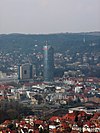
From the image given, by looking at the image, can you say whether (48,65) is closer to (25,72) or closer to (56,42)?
(25,72)

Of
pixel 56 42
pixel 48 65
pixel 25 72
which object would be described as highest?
pixel 56 42

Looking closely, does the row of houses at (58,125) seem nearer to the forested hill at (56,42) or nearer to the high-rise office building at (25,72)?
the high-rise office building at (25,72)

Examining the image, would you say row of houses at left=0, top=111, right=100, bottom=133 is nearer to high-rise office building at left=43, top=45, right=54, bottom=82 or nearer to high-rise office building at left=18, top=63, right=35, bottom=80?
high-rise office building at left=43, top=45, right=54, bottom=82

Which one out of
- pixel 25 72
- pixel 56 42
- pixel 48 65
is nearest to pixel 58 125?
pixel 25 72

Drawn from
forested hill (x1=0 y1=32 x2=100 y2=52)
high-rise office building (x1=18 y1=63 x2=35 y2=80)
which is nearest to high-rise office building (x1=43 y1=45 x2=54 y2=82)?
high-rise office building (x1=18 y1=63 x2=35 y2=80)

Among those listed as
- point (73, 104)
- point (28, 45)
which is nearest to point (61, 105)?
point (73, 104)
